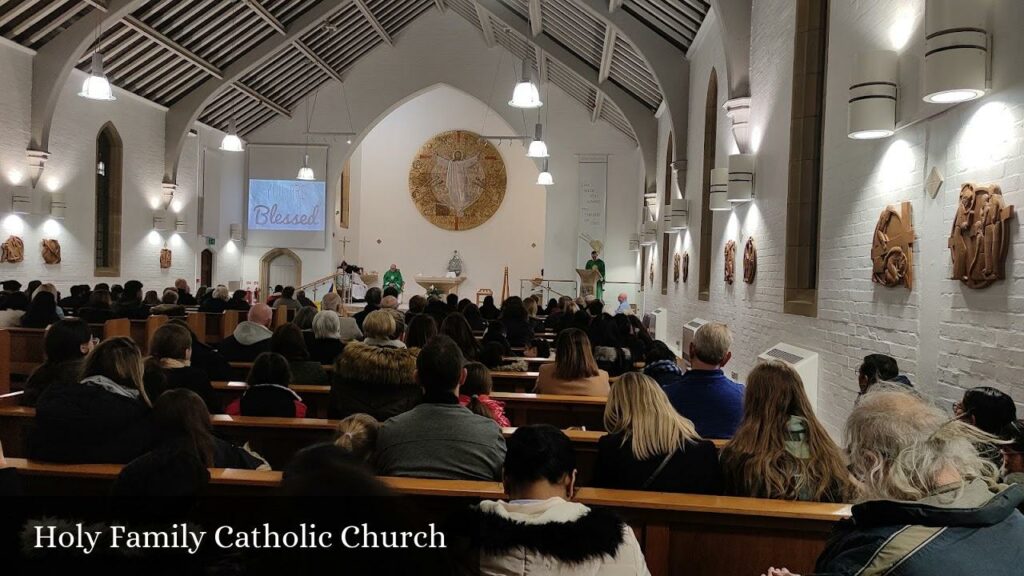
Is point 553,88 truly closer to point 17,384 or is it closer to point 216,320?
point 216,320

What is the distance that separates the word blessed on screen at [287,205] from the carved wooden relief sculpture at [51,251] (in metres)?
6.38

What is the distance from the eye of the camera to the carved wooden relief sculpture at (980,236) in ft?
10.1

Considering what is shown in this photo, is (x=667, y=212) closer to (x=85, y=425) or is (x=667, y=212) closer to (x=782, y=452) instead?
(x=782, y=452)

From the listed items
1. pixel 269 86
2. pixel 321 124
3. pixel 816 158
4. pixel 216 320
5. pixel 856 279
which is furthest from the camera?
pixel 321 124

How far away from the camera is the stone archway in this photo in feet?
62.0

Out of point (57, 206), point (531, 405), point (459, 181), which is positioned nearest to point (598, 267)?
point (459, 181)

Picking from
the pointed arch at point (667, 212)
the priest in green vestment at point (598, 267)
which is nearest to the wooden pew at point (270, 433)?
the pointed arch at point (667, 212)

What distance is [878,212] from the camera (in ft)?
15.0

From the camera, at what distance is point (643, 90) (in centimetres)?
1395

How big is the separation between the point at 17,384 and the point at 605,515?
8.15 meters

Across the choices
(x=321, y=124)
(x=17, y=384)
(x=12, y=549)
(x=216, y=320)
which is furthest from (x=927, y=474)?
(x=321, y=124)

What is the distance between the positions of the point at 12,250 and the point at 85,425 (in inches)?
415

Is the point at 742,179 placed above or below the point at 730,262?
above

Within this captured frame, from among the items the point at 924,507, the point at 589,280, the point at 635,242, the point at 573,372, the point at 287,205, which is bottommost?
the point at 573,372
